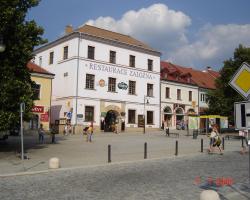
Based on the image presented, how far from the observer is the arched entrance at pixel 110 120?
4811cm

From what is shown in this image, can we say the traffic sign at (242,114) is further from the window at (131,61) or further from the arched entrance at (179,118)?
the arched entrance at (179,118)

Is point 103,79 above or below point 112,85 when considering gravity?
above

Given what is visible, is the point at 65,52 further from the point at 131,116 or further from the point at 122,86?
the point at 131,116

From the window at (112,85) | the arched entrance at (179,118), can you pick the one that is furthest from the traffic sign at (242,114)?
the arched entrance at (179,118)

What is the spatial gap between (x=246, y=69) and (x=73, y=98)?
1496 inches

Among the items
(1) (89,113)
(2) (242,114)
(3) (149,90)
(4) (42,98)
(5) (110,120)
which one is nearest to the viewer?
(2) (242,114)

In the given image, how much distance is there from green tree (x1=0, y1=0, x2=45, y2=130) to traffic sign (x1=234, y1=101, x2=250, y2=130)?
13.2 meters

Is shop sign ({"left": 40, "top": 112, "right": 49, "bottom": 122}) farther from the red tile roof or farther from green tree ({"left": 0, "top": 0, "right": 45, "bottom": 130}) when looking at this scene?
green tree ({"left": 0, "top": 0, "right": 45, "bottom": 130})

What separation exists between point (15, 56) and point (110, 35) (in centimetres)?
3274

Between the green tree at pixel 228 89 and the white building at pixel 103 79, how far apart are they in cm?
878

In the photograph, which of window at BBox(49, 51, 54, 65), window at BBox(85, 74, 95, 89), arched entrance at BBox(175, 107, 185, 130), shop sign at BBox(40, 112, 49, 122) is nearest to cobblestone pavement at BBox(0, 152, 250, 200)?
shop sign at BBox(40, 112, 49, 122)

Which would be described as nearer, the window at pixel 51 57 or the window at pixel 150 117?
the window at pixel 51 57

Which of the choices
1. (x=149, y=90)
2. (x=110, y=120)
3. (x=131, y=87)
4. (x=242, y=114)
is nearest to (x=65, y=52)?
(x=131, y=87)

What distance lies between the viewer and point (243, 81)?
281 inches
